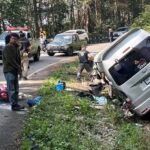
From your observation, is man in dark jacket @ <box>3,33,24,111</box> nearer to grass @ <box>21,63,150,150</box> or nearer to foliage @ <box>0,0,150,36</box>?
grass @ <box>21,63,150,150</box>

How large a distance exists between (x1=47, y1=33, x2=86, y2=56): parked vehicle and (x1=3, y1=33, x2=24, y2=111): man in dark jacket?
21.5 meters

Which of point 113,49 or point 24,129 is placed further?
point 113,49

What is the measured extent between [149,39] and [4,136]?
522cm

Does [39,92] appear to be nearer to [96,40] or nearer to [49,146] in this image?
[49,146]

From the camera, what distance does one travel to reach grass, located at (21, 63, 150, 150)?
31.8ft

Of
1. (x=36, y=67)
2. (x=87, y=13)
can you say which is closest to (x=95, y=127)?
(x=36, y=67)

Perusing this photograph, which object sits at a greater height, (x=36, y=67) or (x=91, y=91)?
(x=91, y=91)

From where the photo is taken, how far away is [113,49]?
1427 centimetres

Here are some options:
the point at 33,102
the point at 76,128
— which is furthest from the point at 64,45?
the point at 76,128

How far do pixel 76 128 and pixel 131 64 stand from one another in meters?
3.09

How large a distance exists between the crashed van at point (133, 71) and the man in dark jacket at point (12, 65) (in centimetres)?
236


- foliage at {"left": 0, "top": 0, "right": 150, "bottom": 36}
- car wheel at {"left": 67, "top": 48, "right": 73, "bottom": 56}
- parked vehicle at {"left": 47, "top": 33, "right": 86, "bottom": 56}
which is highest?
parked vehicle at {"left": 47, "top": 33, "right": 86, "bottom": 56}

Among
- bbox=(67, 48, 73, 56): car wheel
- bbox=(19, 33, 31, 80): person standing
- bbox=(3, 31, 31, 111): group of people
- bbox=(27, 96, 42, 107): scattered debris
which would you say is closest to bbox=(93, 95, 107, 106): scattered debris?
bbox=(27, 96, 42, 107): scattered debris

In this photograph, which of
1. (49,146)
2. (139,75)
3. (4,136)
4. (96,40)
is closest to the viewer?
(49,146)
